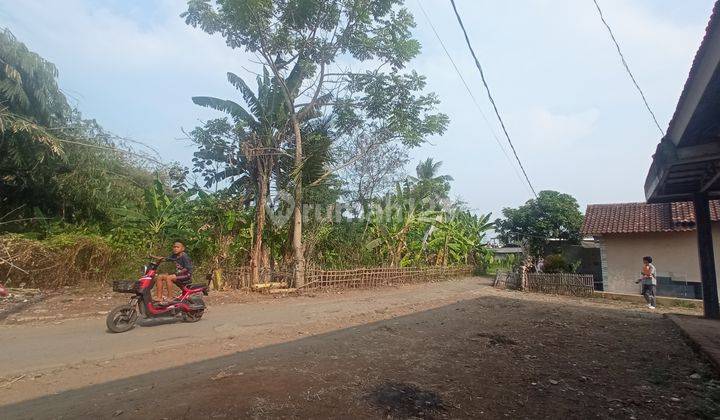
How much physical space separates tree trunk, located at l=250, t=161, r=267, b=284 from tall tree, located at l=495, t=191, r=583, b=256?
18438mm

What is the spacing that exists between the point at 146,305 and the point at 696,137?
9050 millimetres

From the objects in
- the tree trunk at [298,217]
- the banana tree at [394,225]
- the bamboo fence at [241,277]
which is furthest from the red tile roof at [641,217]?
the bamboo fence at [241,277]

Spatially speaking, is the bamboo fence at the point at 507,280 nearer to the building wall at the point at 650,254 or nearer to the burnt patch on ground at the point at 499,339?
the building wall at the point at 650,254

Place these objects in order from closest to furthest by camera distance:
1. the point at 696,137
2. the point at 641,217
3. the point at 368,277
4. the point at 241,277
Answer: the point at 696,137 → the point at 241,277 → the point at 368,277 → the point at 641,217

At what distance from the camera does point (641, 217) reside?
16.6 m

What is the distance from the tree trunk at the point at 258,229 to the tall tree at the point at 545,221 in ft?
60.5

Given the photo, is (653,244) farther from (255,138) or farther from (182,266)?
(182,266)

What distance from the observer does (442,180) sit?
2656 cm

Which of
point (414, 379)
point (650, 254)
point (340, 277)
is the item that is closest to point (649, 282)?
point (650, 254)

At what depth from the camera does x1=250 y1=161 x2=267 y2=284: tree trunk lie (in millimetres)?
11809

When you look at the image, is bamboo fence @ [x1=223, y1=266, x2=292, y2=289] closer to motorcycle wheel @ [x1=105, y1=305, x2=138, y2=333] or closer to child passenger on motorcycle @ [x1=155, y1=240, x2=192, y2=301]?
child passenger on motorcycle @ [x1=155, y1=240, x2=192, y2=301]

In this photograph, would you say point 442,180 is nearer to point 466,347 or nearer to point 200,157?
point 200,157

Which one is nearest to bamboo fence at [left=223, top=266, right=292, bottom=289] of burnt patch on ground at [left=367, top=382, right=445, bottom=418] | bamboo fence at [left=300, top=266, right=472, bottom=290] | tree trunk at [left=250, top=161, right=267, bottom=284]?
tree trunk at [left=250, top=161, right=267, bottom=284]

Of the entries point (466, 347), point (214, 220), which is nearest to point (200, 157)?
point (214, 220)
